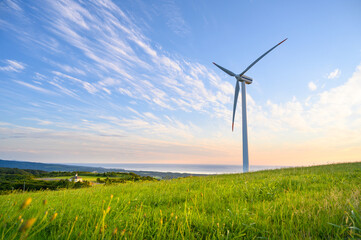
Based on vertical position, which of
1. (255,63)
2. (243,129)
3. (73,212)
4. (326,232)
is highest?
(255,63)

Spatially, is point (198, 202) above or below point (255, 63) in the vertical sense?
below

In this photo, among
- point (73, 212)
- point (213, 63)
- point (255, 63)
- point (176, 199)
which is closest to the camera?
point (73, 212)

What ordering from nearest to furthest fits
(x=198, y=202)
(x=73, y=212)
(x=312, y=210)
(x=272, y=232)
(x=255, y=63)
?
(x=272, y=232)
(x=312, y=210)
(x=73, y=212)
(x=198, y=202)
(x=255, y=63)

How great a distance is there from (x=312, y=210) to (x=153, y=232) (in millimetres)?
3377

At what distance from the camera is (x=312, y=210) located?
4.30 meters

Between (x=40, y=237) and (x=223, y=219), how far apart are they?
344cm

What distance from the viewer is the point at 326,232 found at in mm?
3598

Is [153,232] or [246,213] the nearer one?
[153,232]

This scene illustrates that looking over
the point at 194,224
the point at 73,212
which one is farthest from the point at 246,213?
the point at 73,212

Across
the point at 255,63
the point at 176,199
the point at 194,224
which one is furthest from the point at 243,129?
the point at 194,224

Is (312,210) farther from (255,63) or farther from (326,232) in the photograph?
(255,63)

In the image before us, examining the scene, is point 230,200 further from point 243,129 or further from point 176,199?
point 243,129

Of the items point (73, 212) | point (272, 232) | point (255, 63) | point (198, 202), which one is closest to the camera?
point (272, 232)

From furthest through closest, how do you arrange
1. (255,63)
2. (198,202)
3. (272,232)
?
1. (255,63)
2. (198,202)
3. (272,232)
